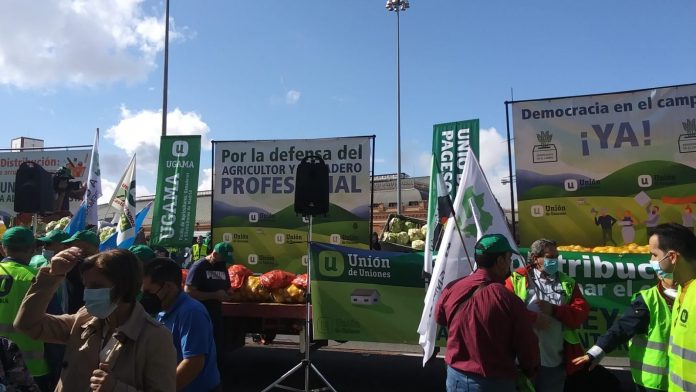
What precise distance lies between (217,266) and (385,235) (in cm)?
432

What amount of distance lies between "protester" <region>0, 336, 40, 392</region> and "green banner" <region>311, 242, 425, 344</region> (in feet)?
15.3

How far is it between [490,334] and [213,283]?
13.6 ft

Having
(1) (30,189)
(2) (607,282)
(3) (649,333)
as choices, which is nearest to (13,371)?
(3) (649,333)

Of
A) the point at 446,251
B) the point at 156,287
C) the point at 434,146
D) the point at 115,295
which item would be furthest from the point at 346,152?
the point at 115,295

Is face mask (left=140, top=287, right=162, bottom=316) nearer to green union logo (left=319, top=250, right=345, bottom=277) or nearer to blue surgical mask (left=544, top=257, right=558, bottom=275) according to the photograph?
blue surgical mask (left=544, top=257, right=558, bottom=275)

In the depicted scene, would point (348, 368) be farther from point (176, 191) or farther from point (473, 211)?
point (176, 191)

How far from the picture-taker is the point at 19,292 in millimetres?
3896

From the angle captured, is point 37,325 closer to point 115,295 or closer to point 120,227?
point 115,295

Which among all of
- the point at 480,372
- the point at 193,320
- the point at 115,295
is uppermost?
the point at 115,295

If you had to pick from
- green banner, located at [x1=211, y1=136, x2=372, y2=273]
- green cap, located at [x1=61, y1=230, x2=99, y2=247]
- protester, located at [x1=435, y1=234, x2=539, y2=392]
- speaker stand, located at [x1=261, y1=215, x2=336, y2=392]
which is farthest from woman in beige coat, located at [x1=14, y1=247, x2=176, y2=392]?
green banner, located at [x1=211, y1=136, x2=372, y2=273]

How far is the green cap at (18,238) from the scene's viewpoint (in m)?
4.09

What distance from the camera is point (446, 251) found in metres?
4.48

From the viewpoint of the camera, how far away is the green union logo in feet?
22.7

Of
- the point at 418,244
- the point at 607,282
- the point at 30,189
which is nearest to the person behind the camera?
the point at 607,282
